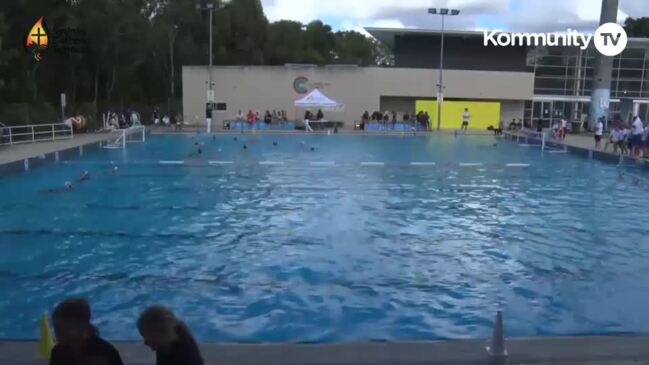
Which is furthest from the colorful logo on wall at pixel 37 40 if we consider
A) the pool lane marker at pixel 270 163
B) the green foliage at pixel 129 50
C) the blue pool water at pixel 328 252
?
the pool lane marker at pixel 270 163

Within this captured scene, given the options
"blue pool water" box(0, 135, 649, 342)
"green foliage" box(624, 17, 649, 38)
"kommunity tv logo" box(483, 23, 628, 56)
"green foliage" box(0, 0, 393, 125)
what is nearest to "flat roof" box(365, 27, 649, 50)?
"kommunity tv logo" box(483, 23, 628, 56)

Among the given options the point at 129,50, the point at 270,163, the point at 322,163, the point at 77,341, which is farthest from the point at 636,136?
the point at 129,50

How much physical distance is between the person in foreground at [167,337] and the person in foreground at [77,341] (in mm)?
204

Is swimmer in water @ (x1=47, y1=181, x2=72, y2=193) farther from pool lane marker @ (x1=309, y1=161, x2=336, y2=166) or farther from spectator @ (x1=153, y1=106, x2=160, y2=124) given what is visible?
spectator @ (x1=153, y1=106, x2=160, y2=124)

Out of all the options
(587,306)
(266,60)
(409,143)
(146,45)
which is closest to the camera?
(587,306)

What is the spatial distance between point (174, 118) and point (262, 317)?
4196 cm

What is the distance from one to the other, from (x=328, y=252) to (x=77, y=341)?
6585 millimetres

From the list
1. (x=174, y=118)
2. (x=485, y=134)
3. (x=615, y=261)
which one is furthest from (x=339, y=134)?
(x=615, y=261)

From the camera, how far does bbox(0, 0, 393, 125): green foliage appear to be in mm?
35531

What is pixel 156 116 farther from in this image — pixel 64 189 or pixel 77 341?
pixel 77 341

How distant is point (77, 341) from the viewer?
8.87 feet

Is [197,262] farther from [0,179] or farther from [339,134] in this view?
[339,134]

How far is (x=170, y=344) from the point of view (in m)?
2.72

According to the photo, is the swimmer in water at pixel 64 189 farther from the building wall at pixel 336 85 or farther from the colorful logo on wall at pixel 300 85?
the colorful logo on wall at pixel 300 85
